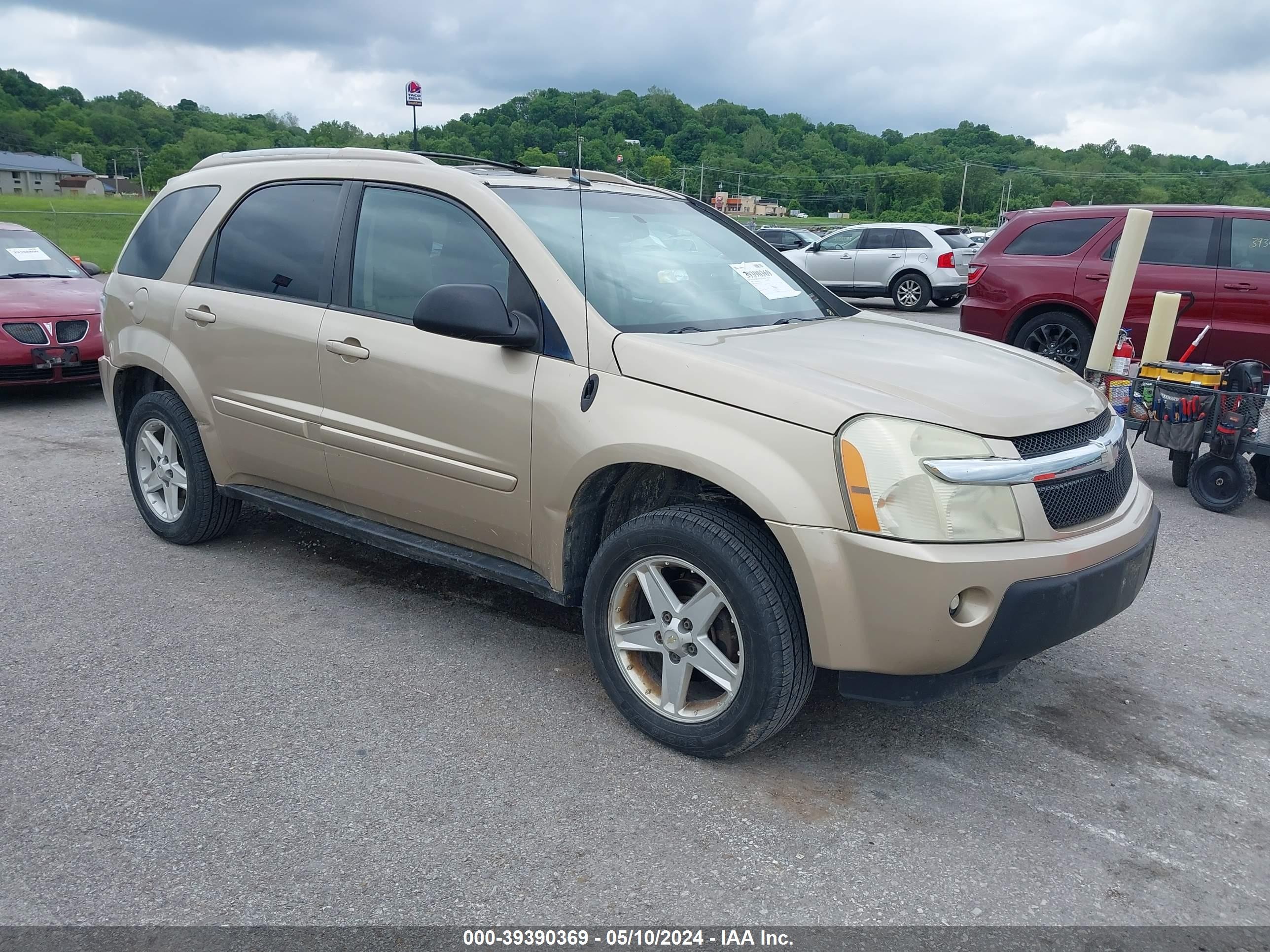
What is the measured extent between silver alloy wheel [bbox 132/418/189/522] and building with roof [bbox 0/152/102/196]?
112 meters

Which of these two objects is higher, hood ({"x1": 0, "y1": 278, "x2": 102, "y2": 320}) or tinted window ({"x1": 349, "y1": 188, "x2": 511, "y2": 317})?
tinted window ({"x1": 349, "y1": 188, "x2": 511, "y2": 317})

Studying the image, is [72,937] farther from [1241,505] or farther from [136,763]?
[1241,505]

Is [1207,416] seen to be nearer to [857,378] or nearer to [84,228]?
[857,378]

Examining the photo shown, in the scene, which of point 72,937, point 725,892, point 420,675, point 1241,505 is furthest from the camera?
point 1241,505

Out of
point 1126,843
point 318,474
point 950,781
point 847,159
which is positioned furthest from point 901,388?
point 847,159

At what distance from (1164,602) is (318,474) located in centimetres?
379

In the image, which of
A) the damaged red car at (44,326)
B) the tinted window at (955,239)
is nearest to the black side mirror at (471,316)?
the damaged red car at (44,326)

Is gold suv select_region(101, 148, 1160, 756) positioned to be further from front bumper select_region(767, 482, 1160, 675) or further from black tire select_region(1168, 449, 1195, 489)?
black tire select_region(1168, 449, 1195, 489)

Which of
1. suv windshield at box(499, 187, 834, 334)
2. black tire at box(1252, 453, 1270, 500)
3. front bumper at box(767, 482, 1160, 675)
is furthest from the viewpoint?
black tire at box(1252, 453, 1270, 500)

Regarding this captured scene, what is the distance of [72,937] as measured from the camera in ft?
7.54

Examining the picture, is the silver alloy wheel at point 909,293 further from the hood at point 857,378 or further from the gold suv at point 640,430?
the hood at point 857,378

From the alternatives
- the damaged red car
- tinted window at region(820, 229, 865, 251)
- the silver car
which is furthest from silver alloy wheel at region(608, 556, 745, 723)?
tinted window at region(820, 229, 865, 251)

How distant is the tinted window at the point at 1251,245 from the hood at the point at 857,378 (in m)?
6.23

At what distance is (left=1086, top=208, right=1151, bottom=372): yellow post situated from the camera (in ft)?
21.2
